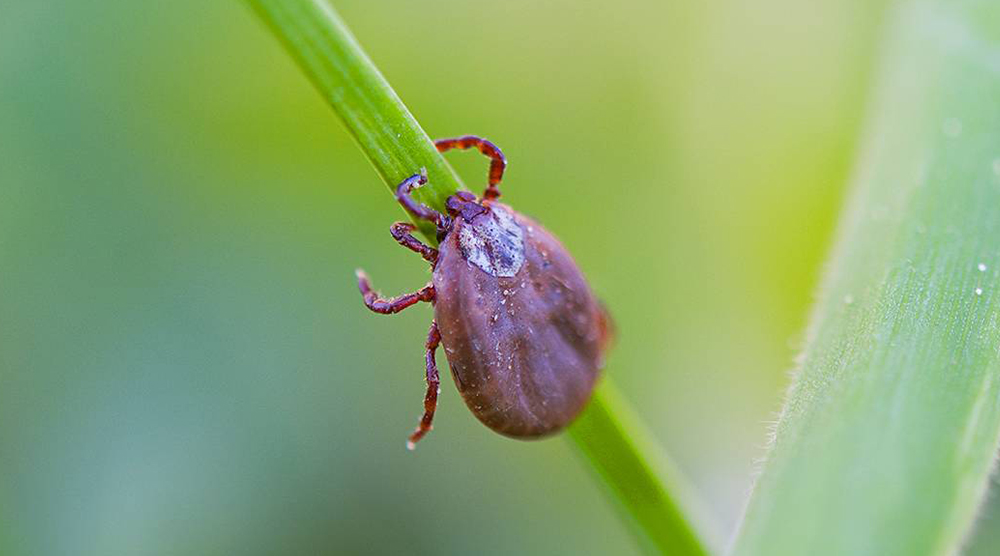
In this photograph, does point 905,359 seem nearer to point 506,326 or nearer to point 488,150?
point 506,326

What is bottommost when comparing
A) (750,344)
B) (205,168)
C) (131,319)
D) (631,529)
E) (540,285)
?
(750,344)

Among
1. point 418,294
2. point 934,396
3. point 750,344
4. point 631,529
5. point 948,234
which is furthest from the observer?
point 750,344

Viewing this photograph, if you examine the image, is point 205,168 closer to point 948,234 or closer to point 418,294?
point 418,294

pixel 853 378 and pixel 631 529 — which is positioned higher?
pixel 853 378

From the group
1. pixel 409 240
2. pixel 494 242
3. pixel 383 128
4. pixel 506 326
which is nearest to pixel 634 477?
pixel 506 326

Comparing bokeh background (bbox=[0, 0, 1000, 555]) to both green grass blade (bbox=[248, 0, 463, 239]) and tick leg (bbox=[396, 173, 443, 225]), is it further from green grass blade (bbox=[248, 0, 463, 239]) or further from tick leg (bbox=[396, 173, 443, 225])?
green grass blade (bbox=[248, 0, 463, 239])

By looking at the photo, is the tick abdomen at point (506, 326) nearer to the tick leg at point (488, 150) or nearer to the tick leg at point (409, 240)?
the tick leg at point (409, 240)

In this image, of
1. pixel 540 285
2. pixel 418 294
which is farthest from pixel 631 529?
pixel 418 294
